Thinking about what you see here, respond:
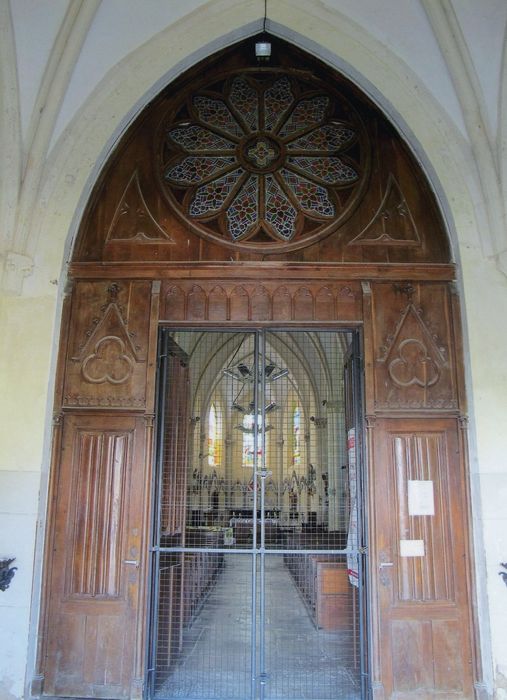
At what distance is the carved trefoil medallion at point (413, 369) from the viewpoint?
4762 millimetres

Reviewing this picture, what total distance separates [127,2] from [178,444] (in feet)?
12.5

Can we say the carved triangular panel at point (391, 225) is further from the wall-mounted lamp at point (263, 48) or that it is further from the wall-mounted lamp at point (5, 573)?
the wall-mounted lamp at point (5, 573)

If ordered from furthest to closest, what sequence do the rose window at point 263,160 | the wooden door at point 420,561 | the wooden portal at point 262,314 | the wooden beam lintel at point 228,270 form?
the rose window at point 263,160, the wooden beam lintel at point 228,270, the wooden portal at point 262,314, the wooden door at point 420,561

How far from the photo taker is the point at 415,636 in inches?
173

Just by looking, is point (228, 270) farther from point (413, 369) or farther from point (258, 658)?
point (258, 658)

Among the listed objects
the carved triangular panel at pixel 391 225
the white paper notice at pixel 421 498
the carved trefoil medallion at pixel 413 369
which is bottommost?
the white paper notice at pixel 421 498

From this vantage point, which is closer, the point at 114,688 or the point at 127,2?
the point at 114,688

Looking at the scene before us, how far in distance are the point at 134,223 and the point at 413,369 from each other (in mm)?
2690

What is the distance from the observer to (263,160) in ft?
18.4

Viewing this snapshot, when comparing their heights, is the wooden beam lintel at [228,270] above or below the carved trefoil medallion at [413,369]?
above

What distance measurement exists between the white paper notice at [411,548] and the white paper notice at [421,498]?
0.21 metres

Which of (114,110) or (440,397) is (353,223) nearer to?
(440,397)

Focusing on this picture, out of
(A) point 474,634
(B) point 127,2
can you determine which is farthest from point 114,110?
(A) point 474,634

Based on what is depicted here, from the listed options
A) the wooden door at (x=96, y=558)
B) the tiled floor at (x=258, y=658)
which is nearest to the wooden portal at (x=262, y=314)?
the wooden door at (x=96, y=558)
